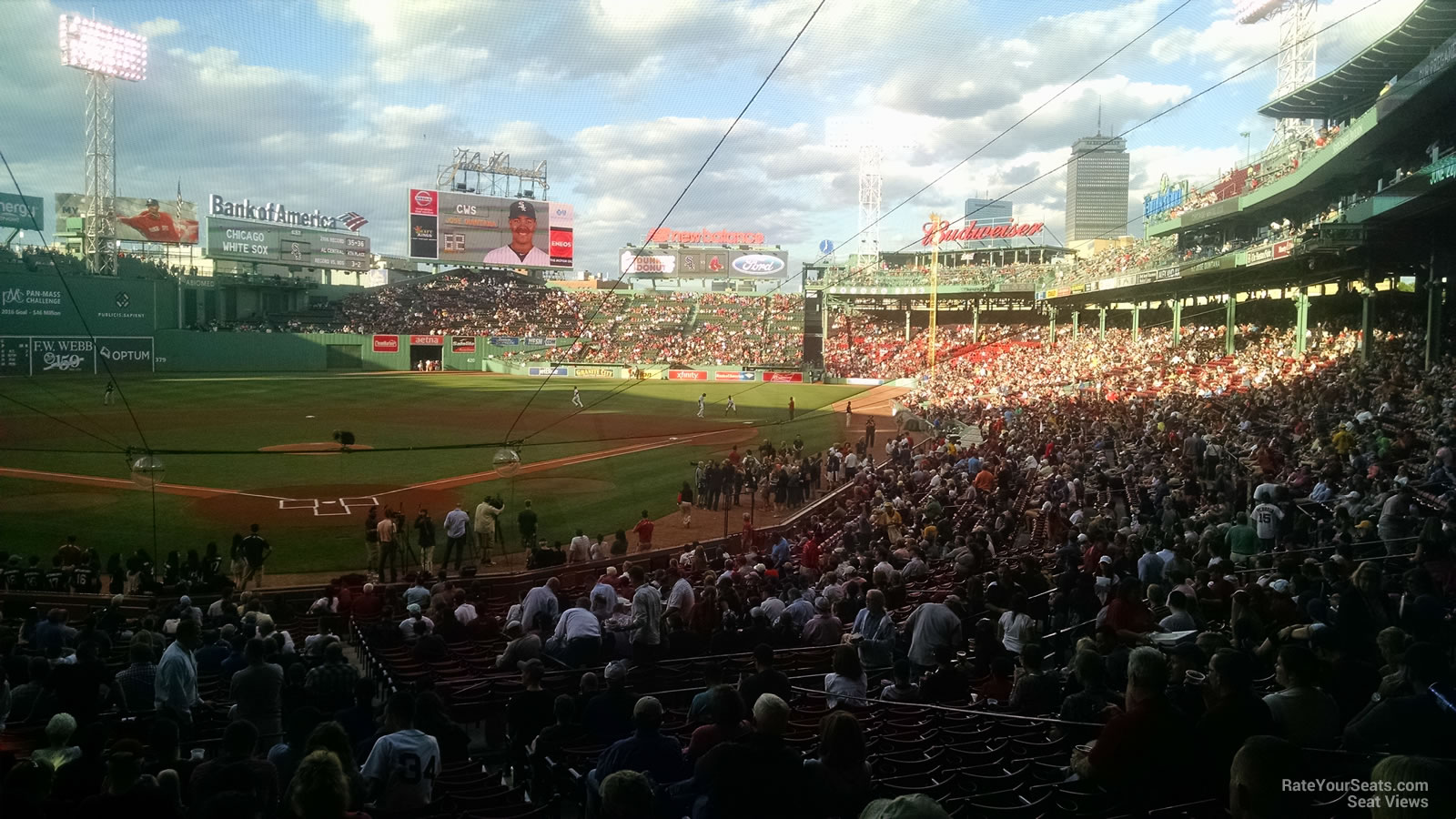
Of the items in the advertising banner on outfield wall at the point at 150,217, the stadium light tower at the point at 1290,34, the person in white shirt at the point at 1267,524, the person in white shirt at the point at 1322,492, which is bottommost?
the person in white shirt at the point at 1267,524

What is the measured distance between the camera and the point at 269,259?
247 feet

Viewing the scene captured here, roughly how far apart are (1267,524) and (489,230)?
8106 cm

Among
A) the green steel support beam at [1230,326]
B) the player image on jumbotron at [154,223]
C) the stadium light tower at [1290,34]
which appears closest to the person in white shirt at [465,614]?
the green steel support beam at [1230,326]

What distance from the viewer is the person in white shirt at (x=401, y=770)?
446 centimetres

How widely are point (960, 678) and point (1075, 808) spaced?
2.38 meters

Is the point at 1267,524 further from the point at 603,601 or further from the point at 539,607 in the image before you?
the point at 539,607

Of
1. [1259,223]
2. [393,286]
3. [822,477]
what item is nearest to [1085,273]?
[1259,223]

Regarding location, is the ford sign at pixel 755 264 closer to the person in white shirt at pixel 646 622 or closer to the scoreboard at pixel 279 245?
the scoreboard at pixel 279 245

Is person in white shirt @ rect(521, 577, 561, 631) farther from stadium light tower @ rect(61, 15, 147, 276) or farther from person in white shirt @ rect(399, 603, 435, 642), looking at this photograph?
stadium light tower @ rect(61, 15, 147, 276)

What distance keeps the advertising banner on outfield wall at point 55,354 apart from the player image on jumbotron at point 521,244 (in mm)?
38588

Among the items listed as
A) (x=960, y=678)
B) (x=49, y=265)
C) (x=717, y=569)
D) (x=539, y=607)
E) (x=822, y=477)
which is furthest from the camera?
(x=49, y=265)

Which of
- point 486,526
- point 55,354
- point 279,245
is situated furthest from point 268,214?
point 486,526

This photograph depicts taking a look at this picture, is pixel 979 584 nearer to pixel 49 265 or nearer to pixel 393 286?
pixel 49 265

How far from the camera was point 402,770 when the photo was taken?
14.7ft
